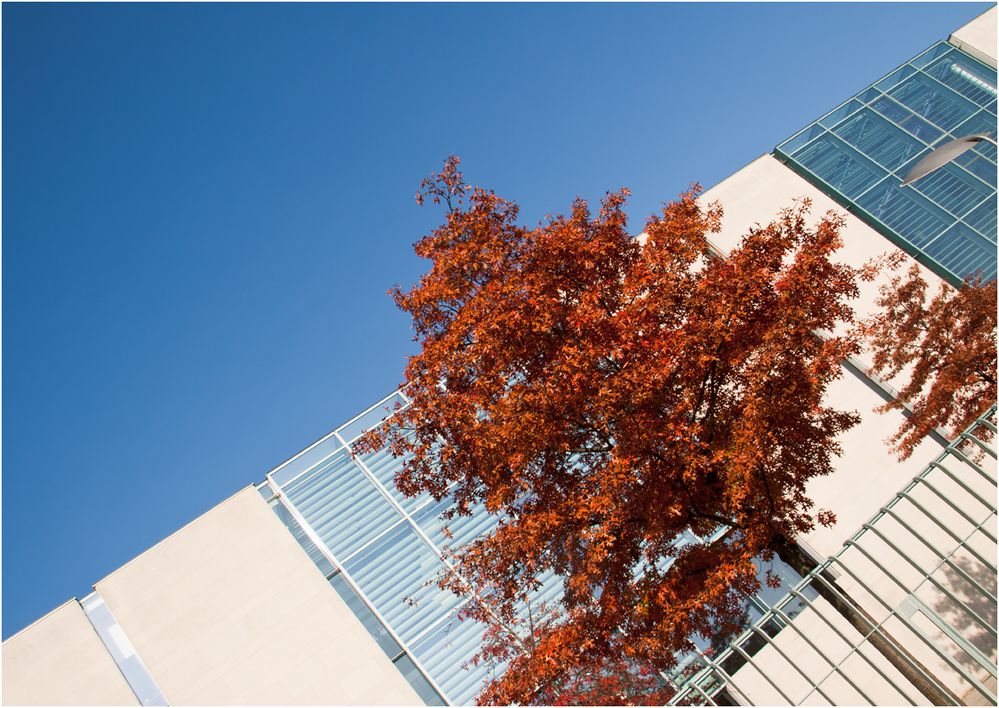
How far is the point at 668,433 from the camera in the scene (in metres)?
10.1

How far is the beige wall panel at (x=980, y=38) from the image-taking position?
92.1 ft

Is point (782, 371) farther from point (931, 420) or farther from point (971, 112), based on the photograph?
point (971, 112)

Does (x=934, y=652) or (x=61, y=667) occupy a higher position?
(x=61, y=667)

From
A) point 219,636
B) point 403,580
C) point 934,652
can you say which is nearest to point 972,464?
point 934,652

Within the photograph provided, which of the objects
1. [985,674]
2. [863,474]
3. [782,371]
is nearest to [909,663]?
[985,674]

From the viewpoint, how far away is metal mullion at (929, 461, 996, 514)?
36.1ft

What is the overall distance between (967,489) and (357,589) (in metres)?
15.8

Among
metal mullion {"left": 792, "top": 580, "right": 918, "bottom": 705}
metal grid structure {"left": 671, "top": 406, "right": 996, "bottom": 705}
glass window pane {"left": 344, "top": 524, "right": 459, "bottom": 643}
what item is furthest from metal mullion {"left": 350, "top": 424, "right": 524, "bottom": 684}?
metal mullion {"left": 792, "top": 580, "right": 918, "bottom": 705}

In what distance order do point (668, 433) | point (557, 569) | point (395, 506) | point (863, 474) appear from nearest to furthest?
point (668, 433), point (557, 569), point (863, 474), point (395, 506)

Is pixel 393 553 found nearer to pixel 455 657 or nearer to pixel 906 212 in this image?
pixel 455 657

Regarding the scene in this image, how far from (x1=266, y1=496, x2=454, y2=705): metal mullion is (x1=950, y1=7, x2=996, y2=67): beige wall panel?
99.7ft

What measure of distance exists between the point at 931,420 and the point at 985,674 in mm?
7912

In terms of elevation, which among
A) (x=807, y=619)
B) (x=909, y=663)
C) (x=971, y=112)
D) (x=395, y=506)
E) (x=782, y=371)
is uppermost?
(x=395, y=506)

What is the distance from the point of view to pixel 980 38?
2853 cm
